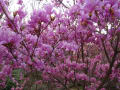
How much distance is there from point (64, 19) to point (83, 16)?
1390 mm

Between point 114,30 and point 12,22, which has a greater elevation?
point 12,22

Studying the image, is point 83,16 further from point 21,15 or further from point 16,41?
point 21,15

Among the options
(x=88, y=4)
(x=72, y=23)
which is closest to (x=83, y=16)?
(x=88, y=4)

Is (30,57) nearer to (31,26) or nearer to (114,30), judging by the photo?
(31,26)

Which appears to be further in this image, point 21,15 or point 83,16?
point 21,15

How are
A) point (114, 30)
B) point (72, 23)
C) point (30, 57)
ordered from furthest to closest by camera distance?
point (72, 23) → point (30, 57) → point (114, 30)

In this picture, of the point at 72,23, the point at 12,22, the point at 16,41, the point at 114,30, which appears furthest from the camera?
the point at 72,23

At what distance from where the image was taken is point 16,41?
145 cm

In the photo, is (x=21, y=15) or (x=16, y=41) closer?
(x=16, y=41)

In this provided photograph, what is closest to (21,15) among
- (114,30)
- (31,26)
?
(31,26)

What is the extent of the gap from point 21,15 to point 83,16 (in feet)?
3.01

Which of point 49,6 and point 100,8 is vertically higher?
point 49,6

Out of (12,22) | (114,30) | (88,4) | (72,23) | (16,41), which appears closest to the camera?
→ (88,4)

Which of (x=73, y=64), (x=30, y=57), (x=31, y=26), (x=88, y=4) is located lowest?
(x=73, y=64)
